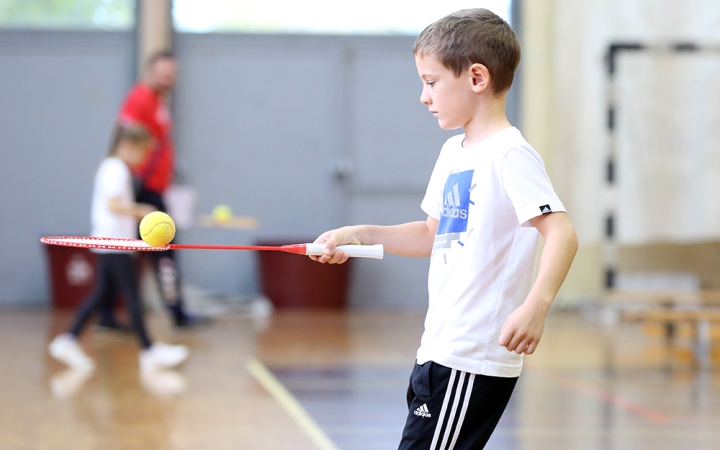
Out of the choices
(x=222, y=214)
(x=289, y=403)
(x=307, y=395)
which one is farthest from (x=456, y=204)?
(x=222, y=214)

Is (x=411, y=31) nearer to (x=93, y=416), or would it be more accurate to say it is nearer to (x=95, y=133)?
(x=95, y=133)

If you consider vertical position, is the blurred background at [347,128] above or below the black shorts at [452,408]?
above

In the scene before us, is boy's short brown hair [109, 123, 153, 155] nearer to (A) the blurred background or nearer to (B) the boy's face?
(A) the blurred background

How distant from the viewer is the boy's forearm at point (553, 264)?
61.3 inches

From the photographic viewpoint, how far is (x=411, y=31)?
325 inches

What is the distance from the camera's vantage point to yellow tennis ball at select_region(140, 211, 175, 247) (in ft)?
6.26

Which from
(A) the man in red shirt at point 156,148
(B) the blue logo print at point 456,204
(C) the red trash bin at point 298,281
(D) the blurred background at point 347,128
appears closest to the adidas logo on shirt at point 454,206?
(B) the blue logo print at point 456,204

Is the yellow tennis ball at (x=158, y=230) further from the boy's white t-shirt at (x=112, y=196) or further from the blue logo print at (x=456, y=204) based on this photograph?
the boy's white t-shirt at (x=112, y=196)

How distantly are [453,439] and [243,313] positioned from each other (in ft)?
19.2

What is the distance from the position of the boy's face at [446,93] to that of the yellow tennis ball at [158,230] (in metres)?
0.61

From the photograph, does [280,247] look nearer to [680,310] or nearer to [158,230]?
[158,230]

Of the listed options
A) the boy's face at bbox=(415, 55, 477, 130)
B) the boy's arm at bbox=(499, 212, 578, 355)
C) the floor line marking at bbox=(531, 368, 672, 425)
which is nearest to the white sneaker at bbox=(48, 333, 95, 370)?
the floor line marking at bbox=(531, 368, 672, 425)

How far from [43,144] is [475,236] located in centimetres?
696

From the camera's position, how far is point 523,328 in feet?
5.01
